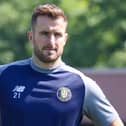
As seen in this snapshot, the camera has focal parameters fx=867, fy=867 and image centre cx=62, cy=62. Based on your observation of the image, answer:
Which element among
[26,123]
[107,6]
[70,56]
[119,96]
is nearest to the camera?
[26,123]

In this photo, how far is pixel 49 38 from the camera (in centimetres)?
448

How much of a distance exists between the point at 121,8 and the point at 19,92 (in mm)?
22767

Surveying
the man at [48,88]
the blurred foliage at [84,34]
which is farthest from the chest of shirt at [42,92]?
the blurred foliage at [84,34]

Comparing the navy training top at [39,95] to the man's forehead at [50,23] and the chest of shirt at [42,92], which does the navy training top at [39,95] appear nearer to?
the chest of shirt at [42,92]

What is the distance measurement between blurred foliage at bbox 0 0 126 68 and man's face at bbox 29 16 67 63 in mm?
20769

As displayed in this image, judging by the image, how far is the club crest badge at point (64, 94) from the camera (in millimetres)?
4566

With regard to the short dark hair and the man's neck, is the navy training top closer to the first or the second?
the man's neck

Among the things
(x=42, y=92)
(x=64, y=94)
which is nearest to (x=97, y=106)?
(x=64, y=94)

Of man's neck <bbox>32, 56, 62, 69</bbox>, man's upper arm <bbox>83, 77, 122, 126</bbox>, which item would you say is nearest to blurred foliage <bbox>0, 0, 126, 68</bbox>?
man's upper arm <bbox>83, 77, 122, 126</bbox>

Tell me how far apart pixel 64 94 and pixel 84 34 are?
23.0 m

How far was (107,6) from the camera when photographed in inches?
1091

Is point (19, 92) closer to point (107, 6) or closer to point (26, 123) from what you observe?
point (26, 123)

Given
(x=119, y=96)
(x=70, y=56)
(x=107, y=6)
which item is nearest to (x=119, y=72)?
(x=119, y=96)

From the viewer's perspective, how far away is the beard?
4453 mm
